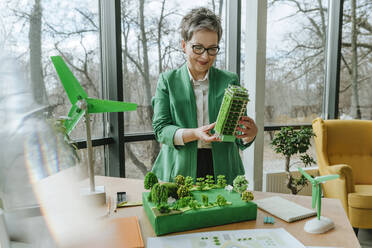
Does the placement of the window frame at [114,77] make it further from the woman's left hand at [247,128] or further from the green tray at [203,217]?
the green tray at [203,217]

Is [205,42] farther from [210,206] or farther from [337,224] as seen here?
[337,224]

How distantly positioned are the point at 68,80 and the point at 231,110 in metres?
0.63

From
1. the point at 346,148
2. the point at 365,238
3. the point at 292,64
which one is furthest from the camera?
the point at 292,64

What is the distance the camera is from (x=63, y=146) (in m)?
0.30

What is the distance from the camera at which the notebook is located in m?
1.00

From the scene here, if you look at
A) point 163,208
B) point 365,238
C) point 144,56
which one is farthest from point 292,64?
point 163,208

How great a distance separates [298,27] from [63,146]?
12.0 feet

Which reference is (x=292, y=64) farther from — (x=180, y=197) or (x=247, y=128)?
(x=180, y=197)

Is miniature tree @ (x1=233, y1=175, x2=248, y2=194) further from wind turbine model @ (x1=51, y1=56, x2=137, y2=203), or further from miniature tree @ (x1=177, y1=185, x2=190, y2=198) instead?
wind turbine model @ (x1=51, y1=56, x2=137, y2=203)

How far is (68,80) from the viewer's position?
3.16 feet

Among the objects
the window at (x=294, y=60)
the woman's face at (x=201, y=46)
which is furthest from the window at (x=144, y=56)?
the woman's face at (x=201, y=46)

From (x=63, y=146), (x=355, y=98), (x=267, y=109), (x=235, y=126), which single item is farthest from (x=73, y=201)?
(x=355, y=98)

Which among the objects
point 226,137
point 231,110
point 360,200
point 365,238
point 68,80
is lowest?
point 365,238

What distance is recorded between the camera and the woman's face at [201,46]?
1.40m
